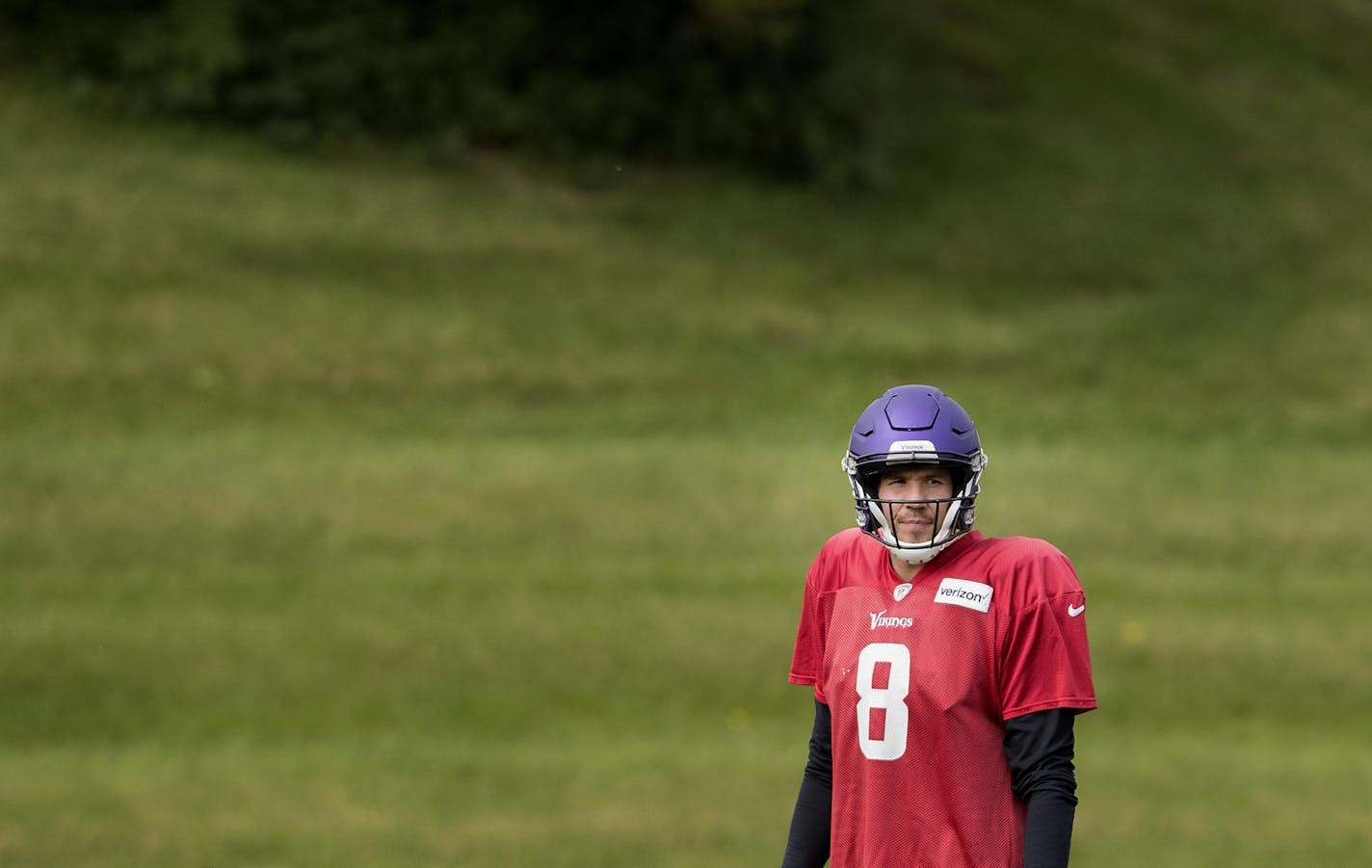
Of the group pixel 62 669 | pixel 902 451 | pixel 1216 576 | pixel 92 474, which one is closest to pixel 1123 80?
pixel 1216 576

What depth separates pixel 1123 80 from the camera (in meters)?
34.7

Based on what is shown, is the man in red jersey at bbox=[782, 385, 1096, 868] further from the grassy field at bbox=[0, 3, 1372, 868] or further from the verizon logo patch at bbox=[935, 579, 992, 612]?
the grassy field at bbox=[0, 3, 1372, 868]

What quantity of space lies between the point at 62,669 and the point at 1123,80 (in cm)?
→ 2685

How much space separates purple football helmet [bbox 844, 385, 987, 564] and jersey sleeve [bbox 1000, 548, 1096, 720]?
0.80 feet

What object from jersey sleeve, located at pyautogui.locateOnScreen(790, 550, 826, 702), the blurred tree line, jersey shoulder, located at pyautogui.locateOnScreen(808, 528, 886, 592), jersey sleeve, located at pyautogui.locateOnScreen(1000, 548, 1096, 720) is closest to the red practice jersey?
jersey sleeve, located at pyautogui.locateOnScreen(1000, 548, 1096, 720)

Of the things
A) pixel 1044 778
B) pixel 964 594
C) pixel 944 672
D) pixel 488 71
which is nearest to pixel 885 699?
pixel 944 672

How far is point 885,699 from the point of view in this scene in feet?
14.0

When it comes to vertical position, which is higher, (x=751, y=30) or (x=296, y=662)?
(x=751, y=30)

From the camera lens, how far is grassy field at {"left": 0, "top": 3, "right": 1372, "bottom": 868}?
12055 millimetres

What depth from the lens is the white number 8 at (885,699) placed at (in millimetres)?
4246

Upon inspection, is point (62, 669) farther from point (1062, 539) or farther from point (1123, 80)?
point (1123, 80)

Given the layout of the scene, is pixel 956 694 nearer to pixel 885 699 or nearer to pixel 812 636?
pixel 885 699

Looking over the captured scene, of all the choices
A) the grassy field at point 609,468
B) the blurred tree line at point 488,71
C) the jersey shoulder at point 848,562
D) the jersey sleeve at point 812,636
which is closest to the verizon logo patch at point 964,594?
the jersey shoulder at point 848,562

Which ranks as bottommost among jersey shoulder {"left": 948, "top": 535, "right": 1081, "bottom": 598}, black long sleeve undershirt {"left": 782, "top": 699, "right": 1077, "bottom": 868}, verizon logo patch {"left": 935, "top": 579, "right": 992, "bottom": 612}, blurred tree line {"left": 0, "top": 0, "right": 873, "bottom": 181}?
black long sleeve undershirt {"left": 782, "top": 699, "right": 1077, "bottom": 868}
